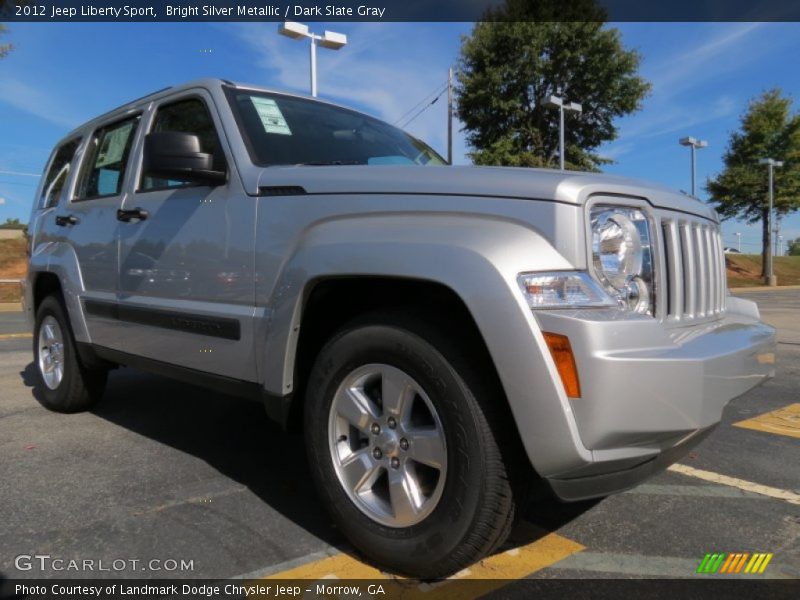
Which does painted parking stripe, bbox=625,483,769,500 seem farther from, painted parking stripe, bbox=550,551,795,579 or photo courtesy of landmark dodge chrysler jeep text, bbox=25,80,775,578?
photo courtesy of landmark dodge chrysler jeep text, bbox=25,80,775,578

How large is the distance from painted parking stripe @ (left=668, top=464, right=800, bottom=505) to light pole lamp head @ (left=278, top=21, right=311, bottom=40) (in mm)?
10881

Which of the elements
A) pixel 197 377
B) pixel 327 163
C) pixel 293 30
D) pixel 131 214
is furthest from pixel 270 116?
pixel 293 30

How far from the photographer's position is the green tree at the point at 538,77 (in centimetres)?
2492

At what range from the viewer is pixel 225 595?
81.8 inches

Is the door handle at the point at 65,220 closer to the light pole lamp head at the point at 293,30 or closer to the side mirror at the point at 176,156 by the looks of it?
the side mirror at the point at 176,156

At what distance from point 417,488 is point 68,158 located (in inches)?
157

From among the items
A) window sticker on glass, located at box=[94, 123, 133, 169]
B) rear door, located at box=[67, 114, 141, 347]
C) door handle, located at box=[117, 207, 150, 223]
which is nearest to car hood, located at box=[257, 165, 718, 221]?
door handle, located at box=[117, 207, 150, 223]

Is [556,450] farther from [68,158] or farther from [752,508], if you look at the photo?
[68,158]

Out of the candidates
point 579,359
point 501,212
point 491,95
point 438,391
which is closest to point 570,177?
point 501,212

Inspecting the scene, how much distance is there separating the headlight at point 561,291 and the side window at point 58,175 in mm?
3938

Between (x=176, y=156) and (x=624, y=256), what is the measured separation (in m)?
1.89

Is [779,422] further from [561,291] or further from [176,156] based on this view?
[176,156]

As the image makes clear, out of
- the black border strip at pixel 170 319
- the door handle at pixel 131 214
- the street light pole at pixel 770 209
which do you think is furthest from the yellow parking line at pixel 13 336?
the street light pole at pixel 770 209

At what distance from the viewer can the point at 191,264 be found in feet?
9.62
